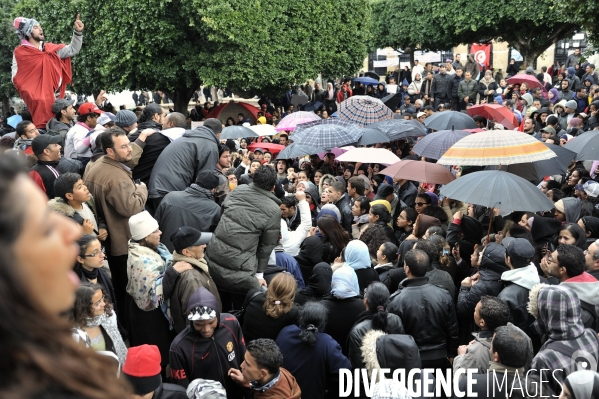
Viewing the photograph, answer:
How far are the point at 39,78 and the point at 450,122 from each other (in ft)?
22.9

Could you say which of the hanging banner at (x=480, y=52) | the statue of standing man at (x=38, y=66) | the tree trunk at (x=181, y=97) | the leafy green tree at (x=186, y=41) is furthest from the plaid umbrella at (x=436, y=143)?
the hanging banner at (x=480, y=52)

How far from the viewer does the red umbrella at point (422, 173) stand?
27.9 feet

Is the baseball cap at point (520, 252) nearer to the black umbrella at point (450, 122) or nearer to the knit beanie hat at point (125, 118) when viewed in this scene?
the knit beanie hat at point (125, 118)

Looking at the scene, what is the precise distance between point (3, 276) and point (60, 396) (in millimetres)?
191

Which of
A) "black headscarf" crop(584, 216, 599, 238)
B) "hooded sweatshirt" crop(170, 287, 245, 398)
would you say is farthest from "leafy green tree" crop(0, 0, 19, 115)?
"hooded sweatshirt" crop(170, 287, 245, 398)

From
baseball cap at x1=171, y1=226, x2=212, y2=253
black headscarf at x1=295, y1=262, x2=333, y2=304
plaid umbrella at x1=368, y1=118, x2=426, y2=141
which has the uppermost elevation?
baseball cap at x1=171, y1=226, x2=212, y2=253

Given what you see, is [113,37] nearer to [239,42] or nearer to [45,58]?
[239,42]

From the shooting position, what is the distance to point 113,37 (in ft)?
56.2

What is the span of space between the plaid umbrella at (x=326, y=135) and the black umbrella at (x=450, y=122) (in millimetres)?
1606

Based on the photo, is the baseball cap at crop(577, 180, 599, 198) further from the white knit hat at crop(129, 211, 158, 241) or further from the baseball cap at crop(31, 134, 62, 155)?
the baseball cap at crop(31, 134, 62, 155)

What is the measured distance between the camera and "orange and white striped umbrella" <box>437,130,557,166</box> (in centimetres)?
752

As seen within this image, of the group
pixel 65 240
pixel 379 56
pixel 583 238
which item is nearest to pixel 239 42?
pixel 583 238

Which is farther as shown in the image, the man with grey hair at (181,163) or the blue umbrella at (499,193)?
the man with grey hair at (181,163)

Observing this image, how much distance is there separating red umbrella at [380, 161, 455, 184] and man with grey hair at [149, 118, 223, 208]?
104 inches
